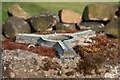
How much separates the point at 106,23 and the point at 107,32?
872mm

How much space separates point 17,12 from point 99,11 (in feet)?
10.9

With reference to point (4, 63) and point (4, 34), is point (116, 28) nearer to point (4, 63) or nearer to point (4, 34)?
point (4, 34)

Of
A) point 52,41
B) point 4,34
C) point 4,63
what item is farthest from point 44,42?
point 4,34

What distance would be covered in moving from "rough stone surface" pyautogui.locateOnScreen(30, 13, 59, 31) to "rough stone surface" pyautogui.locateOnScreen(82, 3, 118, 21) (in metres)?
1.45

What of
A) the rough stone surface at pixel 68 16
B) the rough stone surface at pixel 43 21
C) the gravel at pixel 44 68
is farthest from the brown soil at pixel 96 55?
the rough stone surface at pixel 68 16

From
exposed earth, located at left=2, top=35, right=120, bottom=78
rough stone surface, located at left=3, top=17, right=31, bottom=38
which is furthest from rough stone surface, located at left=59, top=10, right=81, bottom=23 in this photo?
exposed earth, located at left=2, top=35, right=120, bottom=78

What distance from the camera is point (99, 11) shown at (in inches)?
516

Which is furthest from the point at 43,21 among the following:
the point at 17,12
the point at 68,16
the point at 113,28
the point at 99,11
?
the point at 113,28

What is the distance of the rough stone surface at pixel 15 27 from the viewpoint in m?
12.1

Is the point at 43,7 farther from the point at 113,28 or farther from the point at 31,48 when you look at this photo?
the point at 31,48

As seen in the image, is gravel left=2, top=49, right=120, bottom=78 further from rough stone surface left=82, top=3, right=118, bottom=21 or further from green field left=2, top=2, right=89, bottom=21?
green field left=2, top=2, right=89, bottom=21

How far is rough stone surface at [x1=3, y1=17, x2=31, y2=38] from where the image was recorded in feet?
39.7

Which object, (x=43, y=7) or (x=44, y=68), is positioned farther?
(x=43, y=7)

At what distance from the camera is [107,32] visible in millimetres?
12500
